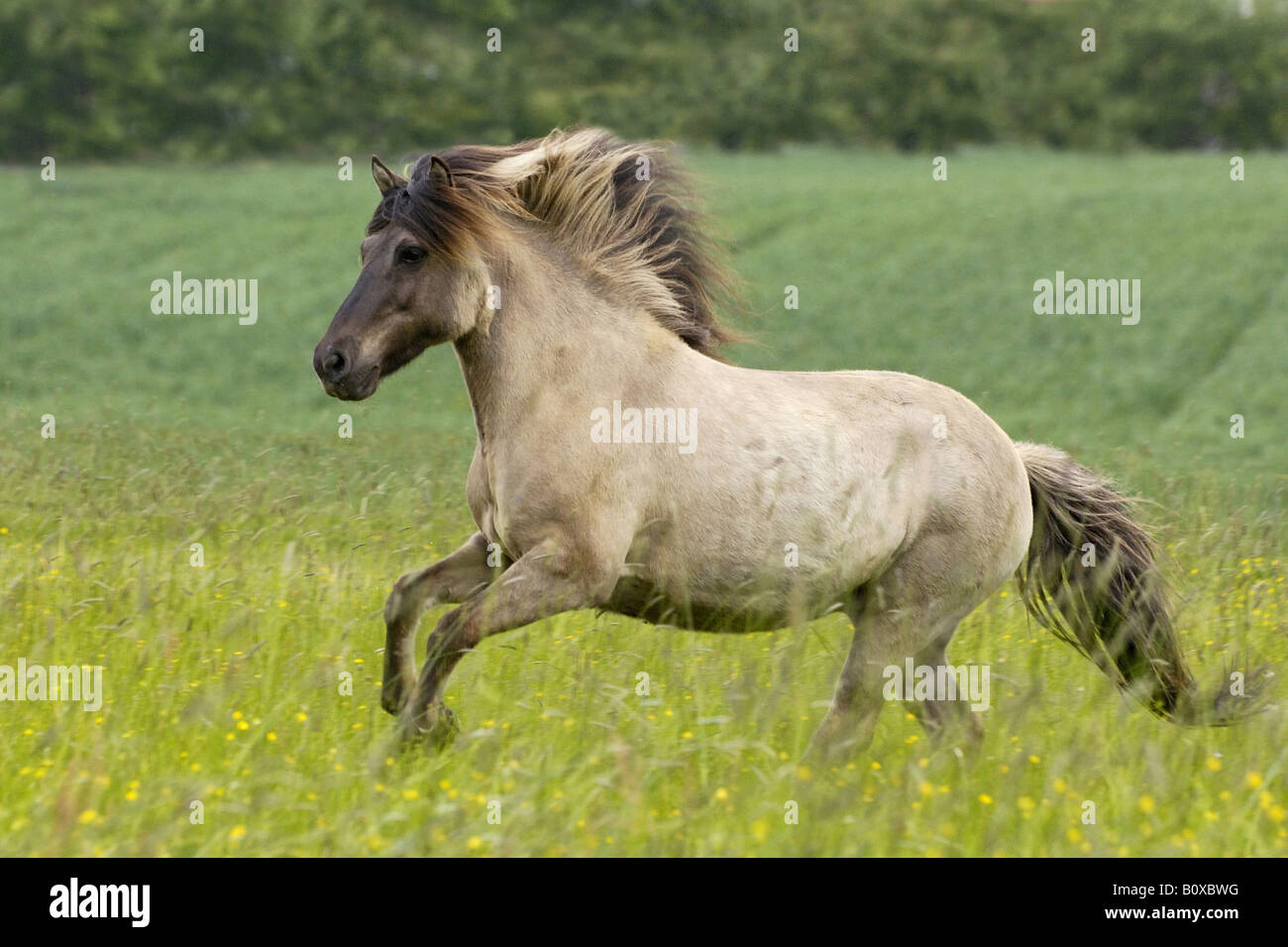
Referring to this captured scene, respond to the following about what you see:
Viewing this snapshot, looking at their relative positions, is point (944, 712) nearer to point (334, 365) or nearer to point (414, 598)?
point (414, 598)

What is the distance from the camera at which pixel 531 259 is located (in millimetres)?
5324

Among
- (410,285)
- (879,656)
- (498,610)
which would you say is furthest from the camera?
(879,656)

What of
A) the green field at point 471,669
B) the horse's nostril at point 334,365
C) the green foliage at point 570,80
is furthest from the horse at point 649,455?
the green foliage at point 570,80

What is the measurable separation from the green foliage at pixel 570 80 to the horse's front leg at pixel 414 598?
118 ft

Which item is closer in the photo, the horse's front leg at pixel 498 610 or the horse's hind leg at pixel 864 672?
the horse's front leg at pixel 498 610

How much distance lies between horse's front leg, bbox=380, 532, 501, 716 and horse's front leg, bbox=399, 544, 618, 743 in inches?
8.4

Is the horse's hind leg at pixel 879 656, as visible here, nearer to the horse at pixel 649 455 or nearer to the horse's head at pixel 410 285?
the horse at pixel 649 455

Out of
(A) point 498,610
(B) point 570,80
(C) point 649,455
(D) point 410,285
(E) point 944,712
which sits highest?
(B) point 570,80

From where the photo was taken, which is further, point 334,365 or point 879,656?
point 879,656

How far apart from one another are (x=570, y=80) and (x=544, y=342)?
48977 mm

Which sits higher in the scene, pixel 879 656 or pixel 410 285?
pixel 410 285

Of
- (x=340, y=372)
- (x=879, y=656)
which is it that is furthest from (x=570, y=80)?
(x=340, y=372)

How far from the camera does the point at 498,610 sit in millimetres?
4777

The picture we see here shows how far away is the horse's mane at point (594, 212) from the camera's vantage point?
5.07 metres
